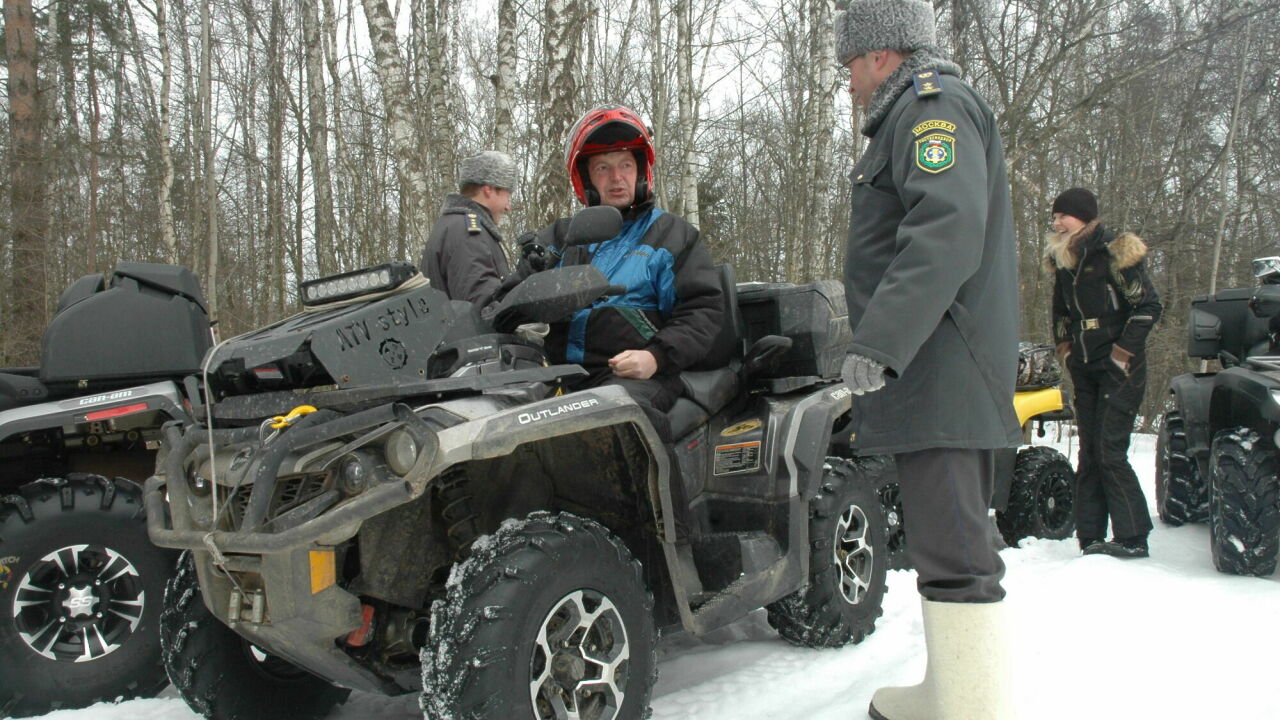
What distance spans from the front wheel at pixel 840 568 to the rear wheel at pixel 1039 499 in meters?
2.04

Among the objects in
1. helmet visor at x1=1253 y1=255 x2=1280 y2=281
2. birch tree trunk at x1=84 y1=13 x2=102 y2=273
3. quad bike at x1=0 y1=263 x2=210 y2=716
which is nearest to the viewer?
quad bike at x1=0 y1=263 x2=210 y2=716

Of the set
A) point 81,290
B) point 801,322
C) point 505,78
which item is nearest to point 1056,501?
point 801,322

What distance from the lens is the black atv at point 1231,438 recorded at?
4715 mm

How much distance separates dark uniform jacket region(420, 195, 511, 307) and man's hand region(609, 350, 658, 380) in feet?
5.12

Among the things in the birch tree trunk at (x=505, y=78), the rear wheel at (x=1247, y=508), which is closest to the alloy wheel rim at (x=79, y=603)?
the rear wheel at (x=1247, y=508)

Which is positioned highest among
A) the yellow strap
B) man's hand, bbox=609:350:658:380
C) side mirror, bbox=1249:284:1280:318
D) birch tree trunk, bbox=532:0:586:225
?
birch tree trunk, bbox=532:0:586:225

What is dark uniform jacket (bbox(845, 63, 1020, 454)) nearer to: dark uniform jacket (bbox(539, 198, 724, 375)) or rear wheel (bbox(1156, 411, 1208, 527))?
dark uniform jacket (bbox(539, 198, 724, 375))

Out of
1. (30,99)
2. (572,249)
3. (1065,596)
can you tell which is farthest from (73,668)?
(30,99)

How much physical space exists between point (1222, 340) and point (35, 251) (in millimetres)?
12750

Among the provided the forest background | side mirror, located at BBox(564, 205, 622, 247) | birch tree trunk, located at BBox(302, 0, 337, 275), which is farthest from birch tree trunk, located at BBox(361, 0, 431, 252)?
side mirror, located at BBox(564, 205, 622, 247)

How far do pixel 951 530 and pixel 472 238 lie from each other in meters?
3.08

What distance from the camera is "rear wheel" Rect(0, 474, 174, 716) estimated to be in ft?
11.3

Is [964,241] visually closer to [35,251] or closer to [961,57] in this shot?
[35,251]

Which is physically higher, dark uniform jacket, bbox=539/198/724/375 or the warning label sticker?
dark uniform jacket, bbox=539/198/724/375
